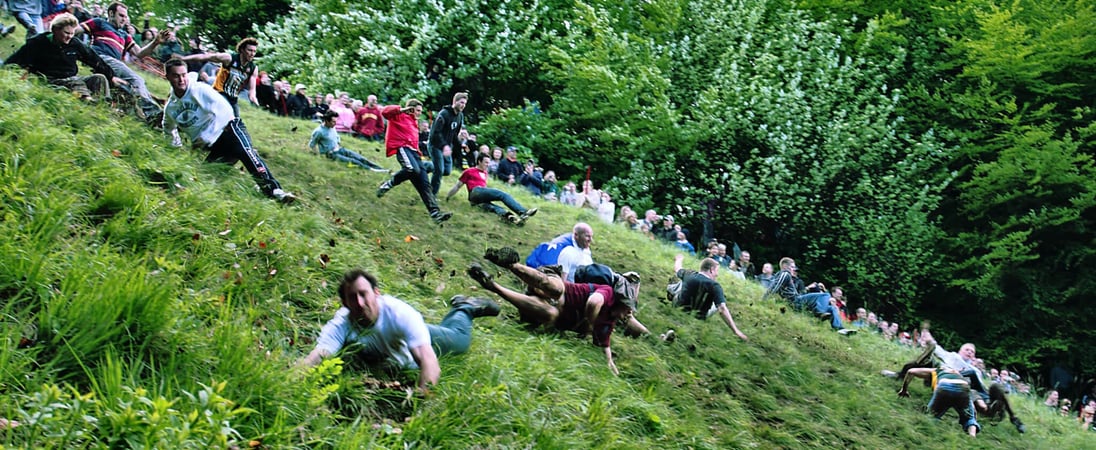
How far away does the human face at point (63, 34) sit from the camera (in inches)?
394

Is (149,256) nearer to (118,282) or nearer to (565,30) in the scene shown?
(118,282)

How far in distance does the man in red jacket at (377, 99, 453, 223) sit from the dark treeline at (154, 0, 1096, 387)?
11.3 m

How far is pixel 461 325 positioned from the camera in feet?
23.1

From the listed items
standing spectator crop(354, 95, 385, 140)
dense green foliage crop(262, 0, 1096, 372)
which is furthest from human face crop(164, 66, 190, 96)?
dense green foliage crop(262, 0, 1096, 372)

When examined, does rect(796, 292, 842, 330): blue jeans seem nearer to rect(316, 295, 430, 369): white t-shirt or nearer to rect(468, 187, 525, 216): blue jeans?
rect(468, 187, 525, 216): blue jeans

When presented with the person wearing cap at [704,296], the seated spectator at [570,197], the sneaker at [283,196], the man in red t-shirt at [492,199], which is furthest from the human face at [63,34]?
the seated spectator at [570,197]

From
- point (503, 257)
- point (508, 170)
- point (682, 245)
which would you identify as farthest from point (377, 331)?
point (682, 245)

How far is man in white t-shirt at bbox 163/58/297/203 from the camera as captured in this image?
30.7 ft

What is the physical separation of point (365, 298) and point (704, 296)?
724 centimetres

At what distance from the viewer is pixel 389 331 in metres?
6.17

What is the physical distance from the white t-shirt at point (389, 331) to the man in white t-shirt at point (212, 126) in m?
3.75

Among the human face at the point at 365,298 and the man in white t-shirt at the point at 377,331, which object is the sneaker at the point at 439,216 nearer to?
the man in white t-shirt at the point at 377,331

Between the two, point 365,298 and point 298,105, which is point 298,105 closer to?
point 298,105

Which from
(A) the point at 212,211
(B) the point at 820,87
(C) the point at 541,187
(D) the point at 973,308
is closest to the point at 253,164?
(A) the point at 212,211
